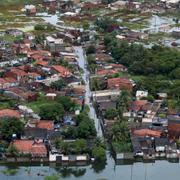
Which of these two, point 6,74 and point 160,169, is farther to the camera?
point 6,74

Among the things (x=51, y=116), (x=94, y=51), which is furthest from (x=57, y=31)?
(x=51, y=116)

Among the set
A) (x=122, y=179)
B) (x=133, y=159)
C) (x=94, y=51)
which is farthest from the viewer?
(x=94, y=51)

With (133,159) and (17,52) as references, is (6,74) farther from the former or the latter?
(133,159)

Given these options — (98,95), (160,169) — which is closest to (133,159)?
(160,169)

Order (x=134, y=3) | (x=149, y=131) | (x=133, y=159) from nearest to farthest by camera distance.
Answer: (x=133, y=159) < (x=149, y=131) < (x=134, y=3)

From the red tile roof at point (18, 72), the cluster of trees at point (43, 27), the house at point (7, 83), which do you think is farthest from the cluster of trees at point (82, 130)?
the cluster of trees at point (43, 27)

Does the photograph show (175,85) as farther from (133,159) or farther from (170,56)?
(133,159)

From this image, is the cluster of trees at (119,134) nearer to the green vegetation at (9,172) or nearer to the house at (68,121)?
the house at (68,121)
